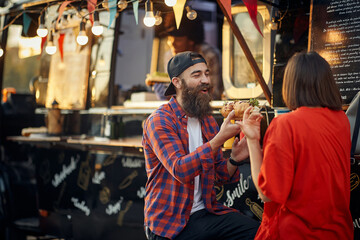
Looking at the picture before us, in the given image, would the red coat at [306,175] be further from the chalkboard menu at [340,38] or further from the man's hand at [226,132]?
the chalkboard menu at [340,38]

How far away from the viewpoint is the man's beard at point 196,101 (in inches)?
128

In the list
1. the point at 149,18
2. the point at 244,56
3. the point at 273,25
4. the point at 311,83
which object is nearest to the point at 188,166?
the point at 311,83

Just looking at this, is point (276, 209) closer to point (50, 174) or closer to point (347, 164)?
point (347, 164)

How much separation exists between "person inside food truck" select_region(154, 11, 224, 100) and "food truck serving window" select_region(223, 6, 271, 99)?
0.86 meters

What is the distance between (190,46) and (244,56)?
6.10ft

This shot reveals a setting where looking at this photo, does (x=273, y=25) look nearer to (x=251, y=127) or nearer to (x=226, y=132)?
(x=226, y=132)

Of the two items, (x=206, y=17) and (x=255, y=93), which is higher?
(x=206, y=17)

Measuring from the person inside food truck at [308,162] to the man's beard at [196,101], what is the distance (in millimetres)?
1060

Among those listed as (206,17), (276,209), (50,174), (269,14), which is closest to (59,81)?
(50,174)

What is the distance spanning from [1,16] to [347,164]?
6.44 meters

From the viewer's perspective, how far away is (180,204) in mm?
3016

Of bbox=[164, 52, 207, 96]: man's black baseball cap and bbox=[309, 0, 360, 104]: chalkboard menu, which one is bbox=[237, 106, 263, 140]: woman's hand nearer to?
bbox=[164, 52, 207, 96]: man's black baseball cap

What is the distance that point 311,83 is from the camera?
86.9 inches

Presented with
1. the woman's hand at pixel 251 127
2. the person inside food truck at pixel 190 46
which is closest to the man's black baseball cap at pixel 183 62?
the woman's hand at pixel 251 127
